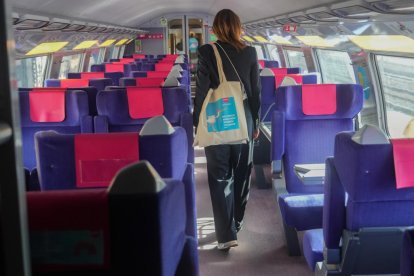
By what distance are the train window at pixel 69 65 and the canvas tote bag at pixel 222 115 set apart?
23.1 ft

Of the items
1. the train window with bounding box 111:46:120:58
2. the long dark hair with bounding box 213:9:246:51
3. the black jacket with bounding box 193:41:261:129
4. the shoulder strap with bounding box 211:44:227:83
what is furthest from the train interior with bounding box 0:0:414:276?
the train window with bounding box 111:46:120:58

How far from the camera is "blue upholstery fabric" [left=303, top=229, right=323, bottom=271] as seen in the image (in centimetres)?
289

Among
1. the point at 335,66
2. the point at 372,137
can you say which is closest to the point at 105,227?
the point at 372,137

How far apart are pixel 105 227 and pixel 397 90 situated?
19.0 feet

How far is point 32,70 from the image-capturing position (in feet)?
29.3

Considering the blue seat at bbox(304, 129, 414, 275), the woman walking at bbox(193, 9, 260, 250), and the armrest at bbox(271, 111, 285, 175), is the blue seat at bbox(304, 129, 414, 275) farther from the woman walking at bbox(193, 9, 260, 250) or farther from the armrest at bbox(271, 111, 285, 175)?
the armrest at bbox(271, 111, 285, 175)

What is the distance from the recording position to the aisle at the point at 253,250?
3.81 m

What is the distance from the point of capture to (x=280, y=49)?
514 inches

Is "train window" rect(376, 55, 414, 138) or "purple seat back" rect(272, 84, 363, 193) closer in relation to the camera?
"purple seat back" rect(272, 84, 363, 193)

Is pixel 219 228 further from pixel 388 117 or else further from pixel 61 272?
pixel 388 117

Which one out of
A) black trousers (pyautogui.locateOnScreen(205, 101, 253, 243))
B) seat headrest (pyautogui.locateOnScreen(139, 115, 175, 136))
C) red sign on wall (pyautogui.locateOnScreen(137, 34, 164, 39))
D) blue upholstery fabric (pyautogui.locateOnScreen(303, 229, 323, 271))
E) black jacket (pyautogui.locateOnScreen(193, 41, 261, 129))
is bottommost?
blue upholstery fabric (pyautogui.locateOnScreen(303, 229, 323, 271))

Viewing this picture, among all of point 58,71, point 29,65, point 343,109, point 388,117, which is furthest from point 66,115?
point 58,71

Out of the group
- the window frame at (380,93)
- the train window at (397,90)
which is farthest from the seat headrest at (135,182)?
the window frame at (380,93)

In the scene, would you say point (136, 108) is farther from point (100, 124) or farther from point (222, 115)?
point (222, 115)
